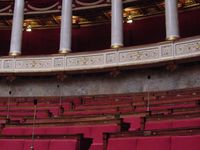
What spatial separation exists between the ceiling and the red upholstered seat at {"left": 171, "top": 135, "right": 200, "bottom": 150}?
4322 millimetres

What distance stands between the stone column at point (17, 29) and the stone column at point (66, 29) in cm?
67

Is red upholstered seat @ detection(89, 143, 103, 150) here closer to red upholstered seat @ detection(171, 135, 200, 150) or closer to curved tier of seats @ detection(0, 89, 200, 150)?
curved tier of seats @ detection(0, 89, 200, 150)

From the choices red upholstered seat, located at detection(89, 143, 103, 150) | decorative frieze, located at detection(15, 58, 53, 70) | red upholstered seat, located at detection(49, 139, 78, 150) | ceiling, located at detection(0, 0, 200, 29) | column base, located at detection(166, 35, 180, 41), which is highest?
ceiling, located at detection(0, 0, 200, 29)

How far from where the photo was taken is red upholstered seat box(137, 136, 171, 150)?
1820mm

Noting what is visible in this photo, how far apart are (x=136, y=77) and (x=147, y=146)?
3.18m

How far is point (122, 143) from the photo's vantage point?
6.41 feet

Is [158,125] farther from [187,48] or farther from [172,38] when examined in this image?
[172,38]

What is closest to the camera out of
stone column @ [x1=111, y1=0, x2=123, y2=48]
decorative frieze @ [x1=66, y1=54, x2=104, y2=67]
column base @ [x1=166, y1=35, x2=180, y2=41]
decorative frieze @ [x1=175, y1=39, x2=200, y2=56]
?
decorative frieze @ [x1=175, y1=39, x2=200, y2=56]

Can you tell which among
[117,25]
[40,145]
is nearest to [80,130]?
[40,145]

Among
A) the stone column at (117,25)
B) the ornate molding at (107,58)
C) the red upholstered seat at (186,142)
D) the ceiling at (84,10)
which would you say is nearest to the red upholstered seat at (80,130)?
the red upholstered seat at (186,142)

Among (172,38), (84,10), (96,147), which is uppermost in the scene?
(84,10)

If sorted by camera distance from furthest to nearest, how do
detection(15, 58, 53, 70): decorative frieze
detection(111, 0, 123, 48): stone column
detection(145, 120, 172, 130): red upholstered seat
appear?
detection(15, 58, 53, 70): decorative frieze
detection(111, 0, 123, 48): stone column
detection(145, 120, 172, 130): red upholstered seat

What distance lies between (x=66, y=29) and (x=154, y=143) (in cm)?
400

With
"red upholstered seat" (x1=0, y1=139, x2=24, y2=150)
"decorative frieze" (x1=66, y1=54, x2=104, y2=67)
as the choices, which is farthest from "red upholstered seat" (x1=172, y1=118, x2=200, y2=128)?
"decorative frieze" (x1=66, y1=54, x2=104, y2=67)
